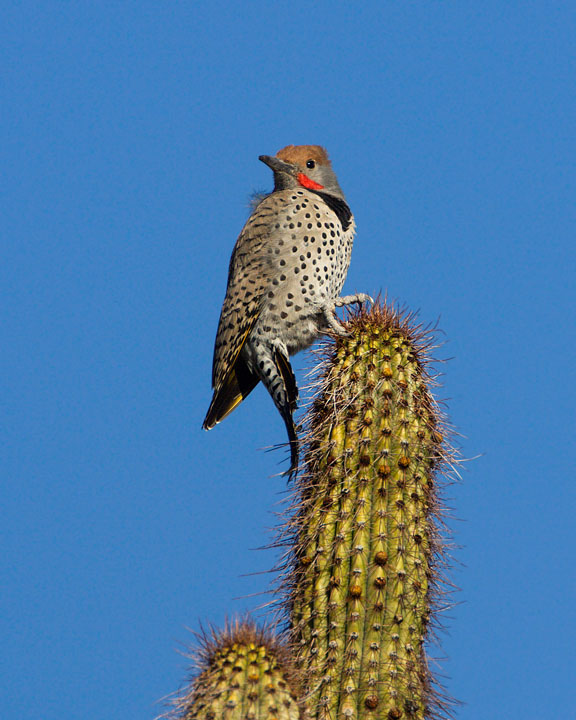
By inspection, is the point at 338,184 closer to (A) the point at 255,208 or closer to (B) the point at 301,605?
(A) the point at 255,208

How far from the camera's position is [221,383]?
7426 millimetres

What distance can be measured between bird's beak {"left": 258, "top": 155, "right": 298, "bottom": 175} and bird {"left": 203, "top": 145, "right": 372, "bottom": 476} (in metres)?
0.28

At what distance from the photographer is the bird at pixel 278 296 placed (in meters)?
7.28

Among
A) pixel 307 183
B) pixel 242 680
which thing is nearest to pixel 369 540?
pixel 242 680

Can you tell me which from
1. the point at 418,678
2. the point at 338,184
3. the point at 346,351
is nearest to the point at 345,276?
the point at 338,184

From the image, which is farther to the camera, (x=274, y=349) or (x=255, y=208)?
(x=255, y=208)

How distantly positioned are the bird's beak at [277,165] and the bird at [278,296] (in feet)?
0.92

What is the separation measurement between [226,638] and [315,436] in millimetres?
1439

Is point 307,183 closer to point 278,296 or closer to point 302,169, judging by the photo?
point 302,169

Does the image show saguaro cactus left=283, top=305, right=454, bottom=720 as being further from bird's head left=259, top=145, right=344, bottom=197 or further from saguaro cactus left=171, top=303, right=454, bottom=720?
bird's head left=259, top=145, right=344, bottom=197

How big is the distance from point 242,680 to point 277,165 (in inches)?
199

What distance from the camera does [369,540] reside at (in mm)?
4648

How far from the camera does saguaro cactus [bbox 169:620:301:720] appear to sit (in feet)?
12.0

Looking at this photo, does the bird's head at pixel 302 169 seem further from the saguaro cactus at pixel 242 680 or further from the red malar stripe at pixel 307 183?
the saguaro cactus at pixel 242 680
